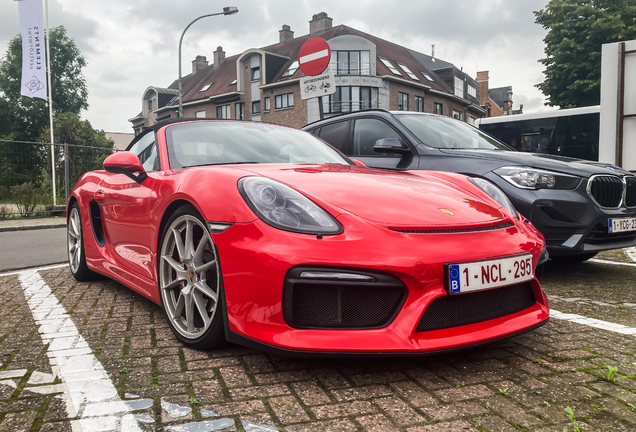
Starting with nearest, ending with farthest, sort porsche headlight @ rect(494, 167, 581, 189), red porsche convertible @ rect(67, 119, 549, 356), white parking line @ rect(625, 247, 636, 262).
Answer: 1. red porsche convertible @ rect(67, 119, 549, 356)
2. porsche headlight @ rect(494, 167, 581, 189)
3. white parking line @ rect(625, 247, 636, 262)

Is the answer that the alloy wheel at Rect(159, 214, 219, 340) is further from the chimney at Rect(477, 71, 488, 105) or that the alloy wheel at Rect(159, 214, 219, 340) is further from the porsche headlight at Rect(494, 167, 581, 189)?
the chimney at Rect(477, 71, 488, 105)

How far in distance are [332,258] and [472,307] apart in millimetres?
652

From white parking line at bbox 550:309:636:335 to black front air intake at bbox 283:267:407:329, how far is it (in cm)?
156

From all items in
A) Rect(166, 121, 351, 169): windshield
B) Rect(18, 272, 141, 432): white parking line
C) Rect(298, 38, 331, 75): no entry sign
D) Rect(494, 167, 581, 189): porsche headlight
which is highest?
Rect(298, 38, 331, 75): no entry sign

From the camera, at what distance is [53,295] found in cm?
397

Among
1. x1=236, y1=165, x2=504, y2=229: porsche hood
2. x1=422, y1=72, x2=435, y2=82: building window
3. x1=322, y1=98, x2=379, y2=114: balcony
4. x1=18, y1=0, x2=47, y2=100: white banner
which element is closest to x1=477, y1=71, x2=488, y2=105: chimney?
x1=422, y1=72, x2=435, y2=82: building window

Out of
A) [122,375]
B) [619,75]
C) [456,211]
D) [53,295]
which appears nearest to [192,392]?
[122,375]

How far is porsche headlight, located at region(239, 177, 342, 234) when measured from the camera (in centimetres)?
217

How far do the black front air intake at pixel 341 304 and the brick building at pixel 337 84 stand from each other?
1234 inches

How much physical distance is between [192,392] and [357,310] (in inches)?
28.7

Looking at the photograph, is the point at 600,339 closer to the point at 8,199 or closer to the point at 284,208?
the point at 284,208

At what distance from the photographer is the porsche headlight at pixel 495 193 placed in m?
2.90

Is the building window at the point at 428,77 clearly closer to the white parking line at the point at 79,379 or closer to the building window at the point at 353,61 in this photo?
the building window at the point at 353,61

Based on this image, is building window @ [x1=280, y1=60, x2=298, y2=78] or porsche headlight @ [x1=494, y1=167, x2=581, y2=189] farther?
building window @ [x1=280, y1=60, x2=298, y2=78]
